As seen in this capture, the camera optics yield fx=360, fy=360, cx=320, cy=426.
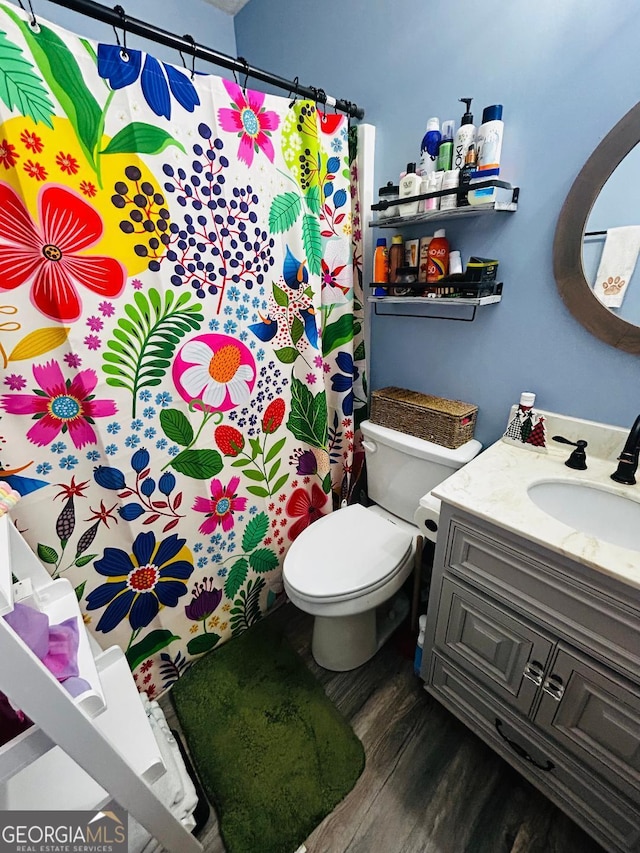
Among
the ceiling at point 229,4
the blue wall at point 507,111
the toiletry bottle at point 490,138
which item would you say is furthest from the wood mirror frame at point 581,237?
the ceiling at point 229,4

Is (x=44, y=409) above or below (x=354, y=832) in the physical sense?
above

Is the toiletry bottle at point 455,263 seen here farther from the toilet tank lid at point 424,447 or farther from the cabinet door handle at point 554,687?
the cabinet door handle at point 554,687

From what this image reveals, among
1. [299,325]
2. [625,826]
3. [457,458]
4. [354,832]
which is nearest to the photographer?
[625,826]

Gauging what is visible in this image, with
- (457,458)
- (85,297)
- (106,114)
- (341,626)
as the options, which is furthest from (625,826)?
(106,114)

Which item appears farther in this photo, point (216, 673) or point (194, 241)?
point (216, 673)

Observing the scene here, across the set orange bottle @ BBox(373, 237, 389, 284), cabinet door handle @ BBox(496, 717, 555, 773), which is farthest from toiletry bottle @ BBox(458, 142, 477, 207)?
cabinet door handle @ BBox(496, 717, 555, 773)

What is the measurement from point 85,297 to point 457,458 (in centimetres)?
118

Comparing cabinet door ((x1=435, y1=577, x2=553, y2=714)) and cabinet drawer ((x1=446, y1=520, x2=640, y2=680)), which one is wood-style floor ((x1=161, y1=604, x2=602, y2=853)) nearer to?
cabinet door ((x1=435, y1=577, x2=553, y2=714))

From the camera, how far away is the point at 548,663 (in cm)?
85

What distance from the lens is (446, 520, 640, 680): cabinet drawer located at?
715mm

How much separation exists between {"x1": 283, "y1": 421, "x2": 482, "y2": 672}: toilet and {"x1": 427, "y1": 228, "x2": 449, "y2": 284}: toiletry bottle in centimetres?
Answer: 58

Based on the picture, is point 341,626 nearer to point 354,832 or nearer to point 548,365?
point 354,832

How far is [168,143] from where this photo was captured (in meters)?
0.92

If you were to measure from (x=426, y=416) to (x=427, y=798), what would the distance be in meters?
1.15
